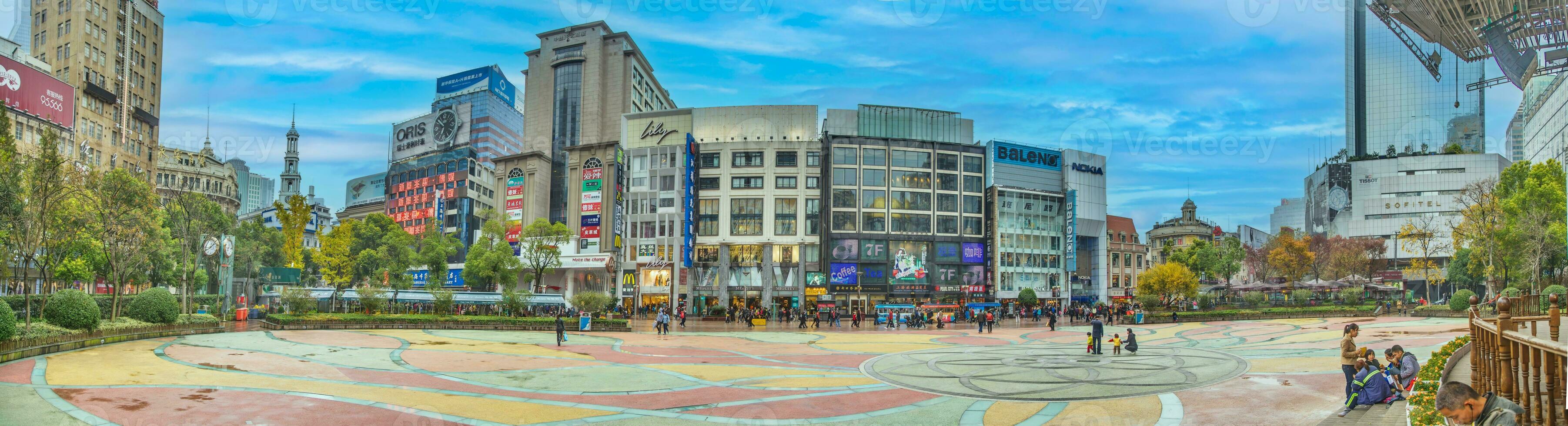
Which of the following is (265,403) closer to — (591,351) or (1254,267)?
(591,351)

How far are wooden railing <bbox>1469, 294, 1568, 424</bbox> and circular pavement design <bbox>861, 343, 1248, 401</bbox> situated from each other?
871 centimetres

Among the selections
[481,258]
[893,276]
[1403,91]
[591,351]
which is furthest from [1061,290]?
[1403,91]

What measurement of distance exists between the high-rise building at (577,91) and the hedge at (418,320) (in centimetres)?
6276

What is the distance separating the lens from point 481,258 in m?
67.6

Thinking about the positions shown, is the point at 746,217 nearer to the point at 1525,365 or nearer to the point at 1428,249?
the point at 1525,365

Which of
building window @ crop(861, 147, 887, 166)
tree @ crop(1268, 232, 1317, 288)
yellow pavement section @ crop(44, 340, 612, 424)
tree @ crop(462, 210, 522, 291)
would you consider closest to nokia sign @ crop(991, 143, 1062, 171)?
building window @ crop(861, 147, 887, 166)

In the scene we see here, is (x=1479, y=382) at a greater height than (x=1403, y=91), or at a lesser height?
lesser

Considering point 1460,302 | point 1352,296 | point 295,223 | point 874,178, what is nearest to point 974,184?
point 874,178

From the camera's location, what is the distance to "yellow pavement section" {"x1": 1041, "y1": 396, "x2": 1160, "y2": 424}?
1511 cm

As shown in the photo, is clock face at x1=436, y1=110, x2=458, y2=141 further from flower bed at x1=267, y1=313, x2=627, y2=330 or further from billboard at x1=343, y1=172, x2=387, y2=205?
flower bed at x1=267, y1=313, x2=627, y2=330

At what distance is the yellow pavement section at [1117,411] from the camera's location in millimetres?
15109

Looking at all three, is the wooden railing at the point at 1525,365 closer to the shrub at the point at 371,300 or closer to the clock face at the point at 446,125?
the shrub at the point at 371,300

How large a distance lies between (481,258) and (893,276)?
36011mm

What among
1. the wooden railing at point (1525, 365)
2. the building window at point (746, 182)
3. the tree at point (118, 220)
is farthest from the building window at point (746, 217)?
the wooden railing at point (1525, 365)
